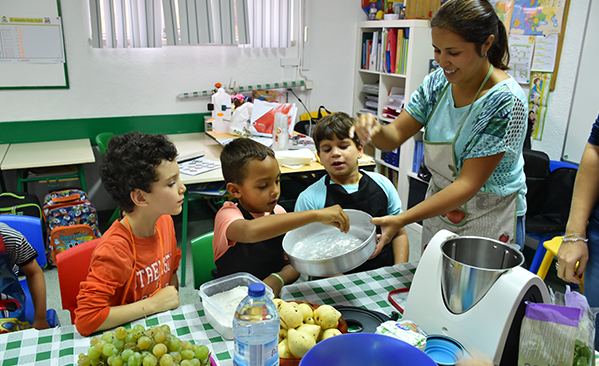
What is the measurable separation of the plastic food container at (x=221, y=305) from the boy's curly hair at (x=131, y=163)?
367 millimetres

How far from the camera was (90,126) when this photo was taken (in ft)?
12.1

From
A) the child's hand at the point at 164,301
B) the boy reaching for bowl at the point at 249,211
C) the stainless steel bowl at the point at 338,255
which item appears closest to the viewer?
the stainless steel bowl at the point at 338,255

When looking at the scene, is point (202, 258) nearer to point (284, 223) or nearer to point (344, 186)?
point (284, 223)

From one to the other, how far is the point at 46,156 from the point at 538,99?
3.34 metres

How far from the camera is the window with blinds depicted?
3.52m

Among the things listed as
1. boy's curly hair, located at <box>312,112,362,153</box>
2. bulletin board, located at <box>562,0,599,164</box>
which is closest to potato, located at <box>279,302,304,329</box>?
boy's curly hair, located at <box>312,112,362,153</box>

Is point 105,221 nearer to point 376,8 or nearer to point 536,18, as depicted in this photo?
point 376,8

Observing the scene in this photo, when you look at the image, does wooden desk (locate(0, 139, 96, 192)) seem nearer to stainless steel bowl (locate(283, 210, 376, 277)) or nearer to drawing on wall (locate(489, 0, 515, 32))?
stainless steel bowl (locate(283, 210, 376, 277))

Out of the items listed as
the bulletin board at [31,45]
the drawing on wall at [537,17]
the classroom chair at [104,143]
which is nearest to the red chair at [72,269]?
the classroom chair at [104,143]

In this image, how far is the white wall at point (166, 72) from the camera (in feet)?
A: 11.6

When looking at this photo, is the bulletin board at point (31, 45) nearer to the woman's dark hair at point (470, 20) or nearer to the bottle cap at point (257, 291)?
the woman's dark hair at point (470, 20)

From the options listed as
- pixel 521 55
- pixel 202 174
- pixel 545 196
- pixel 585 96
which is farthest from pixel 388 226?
pixel 521 55

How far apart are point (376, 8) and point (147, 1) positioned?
78.7 inches

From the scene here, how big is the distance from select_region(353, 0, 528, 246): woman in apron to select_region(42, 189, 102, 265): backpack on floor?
7.51ft
